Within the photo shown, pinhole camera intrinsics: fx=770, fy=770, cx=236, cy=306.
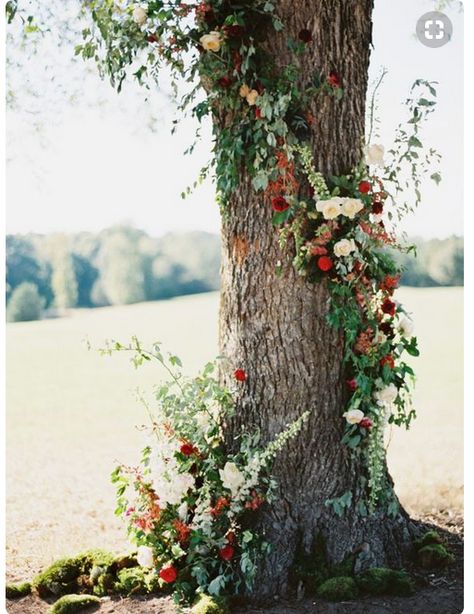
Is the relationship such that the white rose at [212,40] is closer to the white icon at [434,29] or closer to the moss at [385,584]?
the white icon at [434,29]

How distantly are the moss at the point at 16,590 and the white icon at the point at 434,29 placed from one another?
2.69 metres

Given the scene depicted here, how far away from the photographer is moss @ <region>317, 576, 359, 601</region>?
8.80 feet

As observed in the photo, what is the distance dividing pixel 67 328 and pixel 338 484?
25.0 ft

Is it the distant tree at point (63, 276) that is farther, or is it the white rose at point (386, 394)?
the distant tree at point (63, 276)

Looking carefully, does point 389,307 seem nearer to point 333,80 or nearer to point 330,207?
point 330,207

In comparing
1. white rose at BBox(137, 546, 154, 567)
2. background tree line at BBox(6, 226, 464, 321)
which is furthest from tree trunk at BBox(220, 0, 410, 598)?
background tree line at BBox(6, 226, 464, 321)

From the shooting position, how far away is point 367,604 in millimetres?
2689

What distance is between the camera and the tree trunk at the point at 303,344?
9.00 ft

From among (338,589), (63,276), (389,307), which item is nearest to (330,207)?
(389,307)

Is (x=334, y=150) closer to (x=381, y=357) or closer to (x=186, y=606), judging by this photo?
(x=381, y=357)

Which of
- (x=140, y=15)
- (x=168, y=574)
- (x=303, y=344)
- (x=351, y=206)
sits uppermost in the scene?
(x=140, y=15)

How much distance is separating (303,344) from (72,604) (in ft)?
4.22

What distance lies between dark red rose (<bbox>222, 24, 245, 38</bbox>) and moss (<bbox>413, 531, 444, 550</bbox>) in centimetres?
203

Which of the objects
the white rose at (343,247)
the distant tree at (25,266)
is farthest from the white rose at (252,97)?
the distant tree at (25,266)
